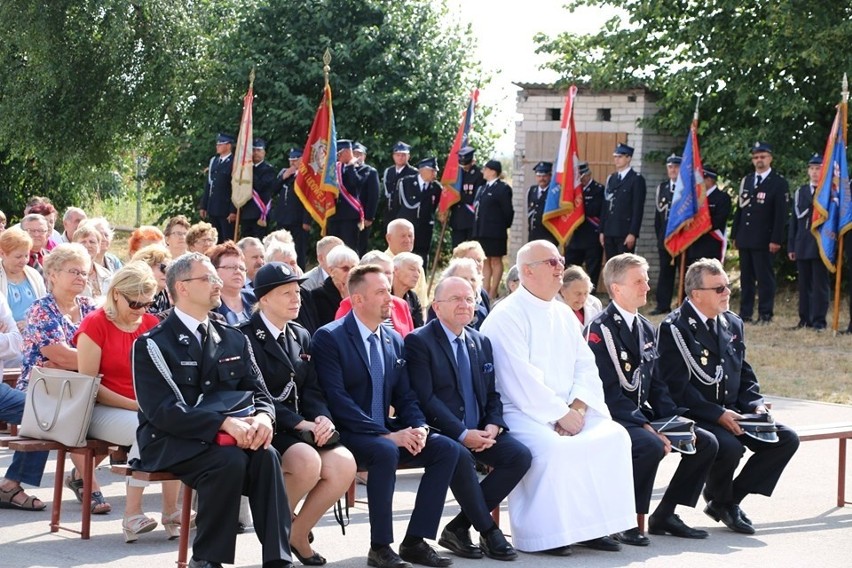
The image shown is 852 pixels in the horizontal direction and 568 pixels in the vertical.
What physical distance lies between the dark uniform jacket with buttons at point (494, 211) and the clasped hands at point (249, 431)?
1306cm

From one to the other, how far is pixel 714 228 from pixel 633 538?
35.6ft

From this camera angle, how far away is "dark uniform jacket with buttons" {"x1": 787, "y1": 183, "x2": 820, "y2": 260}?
653 inches

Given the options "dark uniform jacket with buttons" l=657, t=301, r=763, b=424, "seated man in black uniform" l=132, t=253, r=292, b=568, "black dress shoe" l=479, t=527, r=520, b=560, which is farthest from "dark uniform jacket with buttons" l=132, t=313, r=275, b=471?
"dark uniform jacket with buttons" l=657, t=301, r=763, b=424

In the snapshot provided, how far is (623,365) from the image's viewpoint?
7770mm

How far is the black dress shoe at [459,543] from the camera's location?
6918mm

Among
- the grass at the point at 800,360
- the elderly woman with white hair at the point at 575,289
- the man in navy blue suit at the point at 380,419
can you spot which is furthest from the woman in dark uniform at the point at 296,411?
the grass at the point at 800,360

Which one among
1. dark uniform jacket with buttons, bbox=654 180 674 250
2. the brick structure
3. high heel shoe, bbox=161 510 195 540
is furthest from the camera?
the brick structure

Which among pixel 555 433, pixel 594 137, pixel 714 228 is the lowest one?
pixel 555 433

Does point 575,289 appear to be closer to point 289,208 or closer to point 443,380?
point 443,380

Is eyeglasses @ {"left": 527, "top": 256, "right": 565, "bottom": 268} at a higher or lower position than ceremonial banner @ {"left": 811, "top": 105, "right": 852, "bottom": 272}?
lower

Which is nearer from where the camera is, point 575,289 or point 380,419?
point 380,419

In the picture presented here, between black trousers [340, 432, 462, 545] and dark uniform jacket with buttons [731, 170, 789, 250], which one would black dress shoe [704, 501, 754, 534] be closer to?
black trousers [340, 432, 462, 545]

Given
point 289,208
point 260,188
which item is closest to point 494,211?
point 289,208

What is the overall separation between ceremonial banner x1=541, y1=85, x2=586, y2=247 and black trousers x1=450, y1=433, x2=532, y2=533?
10825 mm
